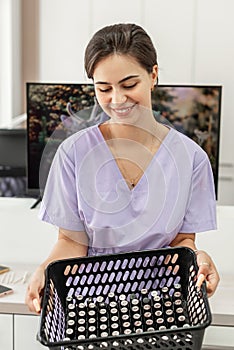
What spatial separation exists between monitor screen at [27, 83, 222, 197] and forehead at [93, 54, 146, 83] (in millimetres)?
665

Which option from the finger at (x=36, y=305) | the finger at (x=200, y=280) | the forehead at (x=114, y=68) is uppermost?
the forehead at (x=114, y=68)

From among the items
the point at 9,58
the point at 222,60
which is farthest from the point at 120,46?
the point at 9,58

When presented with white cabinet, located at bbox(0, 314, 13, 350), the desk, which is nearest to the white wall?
the desk

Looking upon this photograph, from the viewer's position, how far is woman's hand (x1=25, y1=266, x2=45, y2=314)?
1.01 metres

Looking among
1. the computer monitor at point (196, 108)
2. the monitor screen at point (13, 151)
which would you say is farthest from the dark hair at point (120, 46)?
the monitor screen at point (13, 151)

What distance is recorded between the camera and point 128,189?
122 centimetres

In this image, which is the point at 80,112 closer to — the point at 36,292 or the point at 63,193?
the point at 63,193

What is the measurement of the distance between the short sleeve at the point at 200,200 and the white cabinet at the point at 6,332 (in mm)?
525

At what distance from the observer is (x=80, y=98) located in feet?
6.62

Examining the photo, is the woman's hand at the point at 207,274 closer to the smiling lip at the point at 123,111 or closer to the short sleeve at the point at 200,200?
the short sleeve at the point at 200,200

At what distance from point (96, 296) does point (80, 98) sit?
1.03m

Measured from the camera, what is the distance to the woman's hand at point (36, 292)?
3.32 ft

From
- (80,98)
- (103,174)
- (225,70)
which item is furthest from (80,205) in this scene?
(225,70)

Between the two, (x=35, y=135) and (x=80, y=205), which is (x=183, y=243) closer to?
(x=80, y=205)
